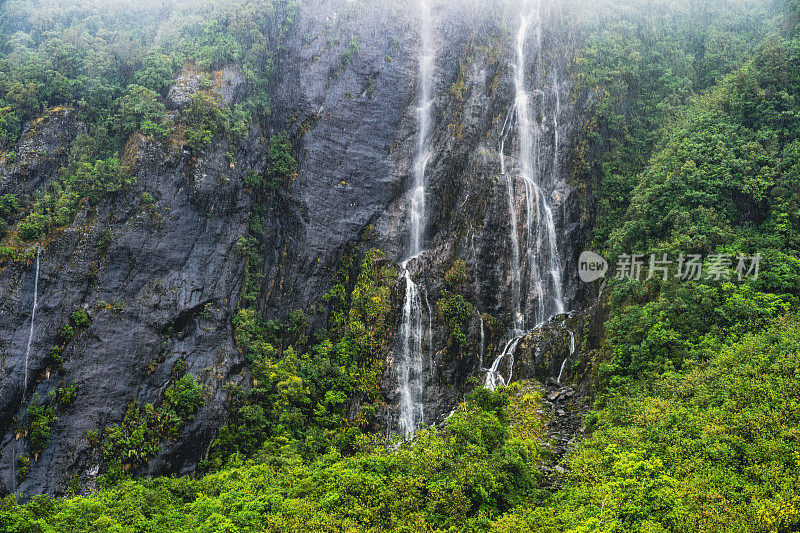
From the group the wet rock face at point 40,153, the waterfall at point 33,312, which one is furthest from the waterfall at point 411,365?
the wet rock face at point 40,153

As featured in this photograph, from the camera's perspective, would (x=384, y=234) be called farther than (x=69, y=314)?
Yes

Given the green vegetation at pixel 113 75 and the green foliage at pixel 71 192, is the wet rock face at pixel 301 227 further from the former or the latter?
the green vegetation at pixel 113 75

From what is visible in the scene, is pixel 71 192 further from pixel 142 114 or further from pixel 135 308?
pixel 135 308

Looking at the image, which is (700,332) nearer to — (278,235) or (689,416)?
(689,416)

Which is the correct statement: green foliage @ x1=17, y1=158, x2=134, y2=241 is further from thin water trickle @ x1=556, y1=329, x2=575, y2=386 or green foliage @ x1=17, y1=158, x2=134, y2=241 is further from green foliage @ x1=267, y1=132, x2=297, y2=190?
thin water trickle @ x1=556, y1=329, x2=575, y2=386

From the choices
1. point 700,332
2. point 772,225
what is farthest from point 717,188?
point 700,332

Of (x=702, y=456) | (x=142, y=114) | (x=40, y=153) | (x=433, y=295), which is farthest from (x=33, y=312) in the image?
(x=702, y=456)

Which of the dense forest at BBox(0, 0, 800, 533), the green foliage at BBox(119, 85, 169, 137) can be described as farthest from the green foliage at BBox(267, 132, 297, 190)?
the green foliage at BBox(119, 85, 169, 137)
